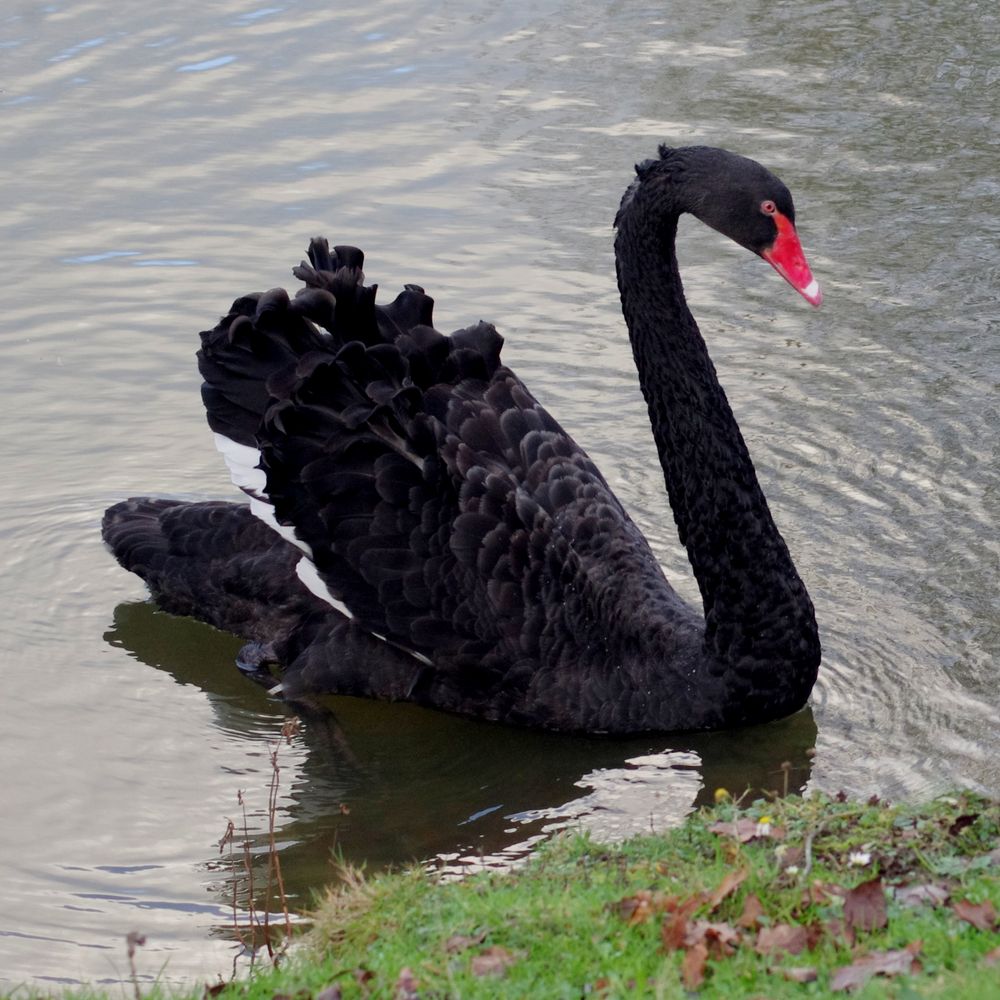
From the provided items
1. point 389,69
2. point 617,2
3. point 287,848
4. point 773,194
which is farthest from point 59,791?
point 617,2

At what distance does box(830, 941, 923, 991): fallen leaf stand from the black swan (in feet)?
6.90

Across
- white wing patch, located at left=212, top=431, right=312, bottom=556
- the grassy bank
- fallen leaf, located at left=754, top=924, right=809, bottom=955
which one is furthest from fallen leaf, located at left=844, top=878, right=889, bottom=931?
white wing patch, located at left=212, top=431, right=312, bottom=556

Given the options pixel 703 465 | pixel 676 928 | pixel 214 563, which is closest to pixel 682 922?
pixel 676 928

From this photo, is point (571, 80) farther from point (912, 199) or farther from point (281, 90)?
point (912, 199)

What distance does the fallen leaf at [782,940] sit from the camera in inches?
138

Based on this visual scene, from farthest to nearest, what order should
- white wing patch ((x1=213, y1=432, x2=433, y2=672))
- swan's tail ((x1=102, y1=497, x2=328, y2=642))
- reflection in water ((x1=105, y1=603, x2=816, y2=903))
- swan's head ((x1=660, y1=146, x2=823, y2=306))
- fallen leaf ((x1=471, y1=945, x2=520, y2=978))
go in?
swan's tail ((x1=102, y1=497, x2=328, y2=642)) < white wing patch ((x1=213, y1=432, x2=433, y2=672)) < swan's head ((x1=660, y1=146, x2=823, y2=306)) < reflection in water ((x1=105, y1=603, x2=816, y2=903)) < fallen leaf ((x1=471, y1=945, x2=520, y2=978))

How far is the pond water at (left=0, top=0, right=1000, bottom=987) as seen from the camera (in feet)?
17.5

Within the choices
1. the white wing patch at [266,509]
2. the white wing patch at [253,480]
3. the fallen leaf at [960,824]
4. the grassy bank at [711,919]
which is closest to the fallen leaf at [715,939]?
the grassy bank at [711,919]

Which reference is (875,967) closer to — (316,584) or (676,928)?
(676,928)

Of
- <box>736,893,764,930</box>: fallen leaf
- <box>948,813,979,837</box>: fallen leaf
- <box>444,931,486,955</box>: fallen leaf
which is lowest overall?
<box>948,813,979,837</box>: fallen leaf

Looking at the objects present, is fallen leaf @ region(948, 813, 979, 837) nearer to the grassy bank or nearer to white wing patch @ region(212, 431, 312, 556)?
the grassy bank

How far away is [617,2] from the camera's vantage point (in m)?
12.4

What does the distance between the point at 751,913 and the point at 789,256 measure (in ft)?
7.84

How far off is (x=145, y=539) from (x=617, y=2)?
729 cm
